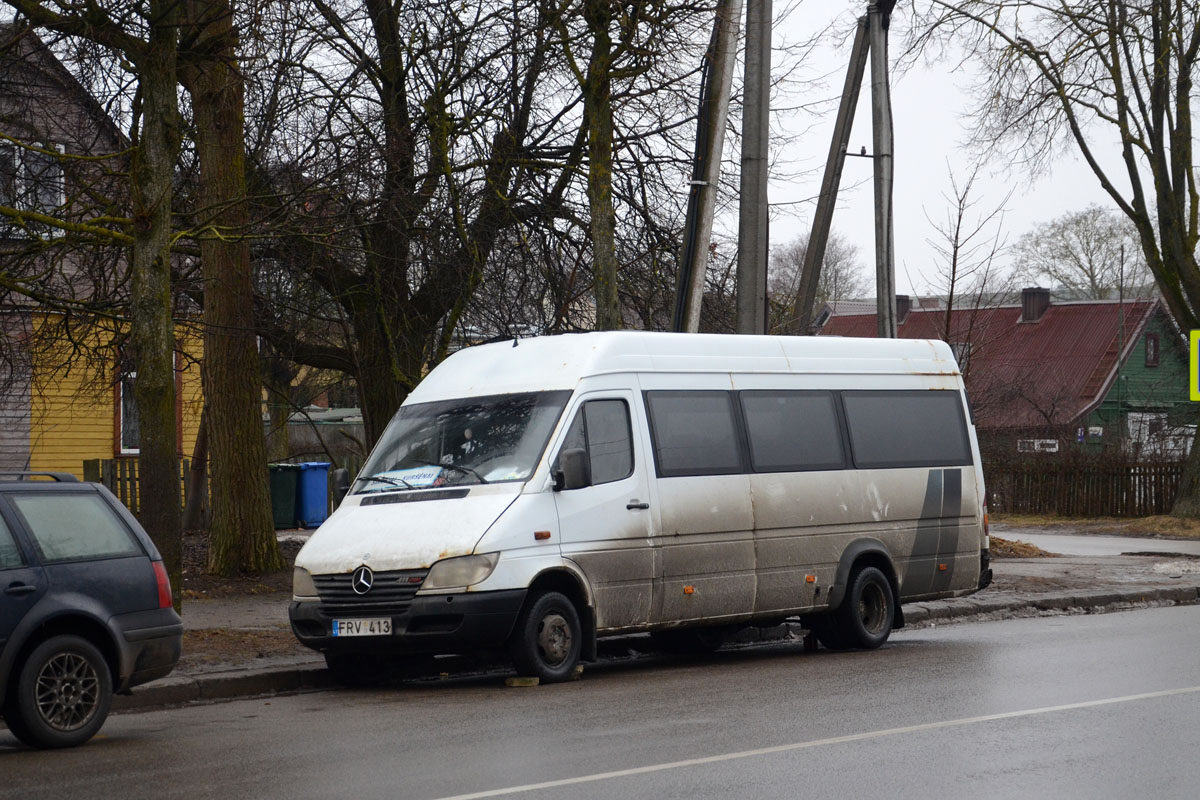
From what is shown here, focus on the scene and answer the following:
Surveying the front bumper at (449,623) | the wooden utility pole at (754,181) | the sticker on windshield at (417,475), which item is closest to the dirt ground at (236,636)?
the front bumper at (449,623)

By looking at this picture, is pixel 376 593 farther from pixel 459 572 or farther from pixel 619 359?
pixel 619 359

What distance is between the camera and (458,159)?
1711 cm

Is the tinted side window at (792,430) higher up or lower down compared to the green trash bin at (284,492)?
higher up

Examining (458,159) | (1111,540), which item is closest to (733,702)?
(458,159)

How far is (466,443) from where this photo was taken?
11.6 metres

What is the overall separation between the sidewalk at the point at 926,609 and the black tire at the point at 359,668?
19 centimetres

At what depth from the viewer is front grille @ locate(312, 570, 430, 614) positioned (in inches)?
420

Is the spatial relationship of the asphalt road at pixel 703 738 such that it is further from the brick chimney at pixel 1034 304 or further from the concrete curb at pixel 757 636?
the brick chimney at pixel 1034 304

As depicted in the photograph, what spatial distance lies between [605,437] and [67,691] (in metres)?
4.51

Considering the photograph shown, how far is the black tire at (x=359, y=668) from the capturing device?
11352mm

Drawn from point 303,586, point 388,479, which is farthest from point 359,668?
point 388,479

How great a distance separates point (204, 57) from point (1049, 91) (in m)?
21.2

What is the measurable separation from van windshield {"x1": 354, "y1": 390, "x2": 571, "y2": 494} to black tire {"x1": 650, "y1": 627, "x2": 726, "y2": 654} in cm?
291

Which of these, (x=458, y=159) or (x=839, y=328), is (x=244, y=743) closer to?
(x=458, y=159)
